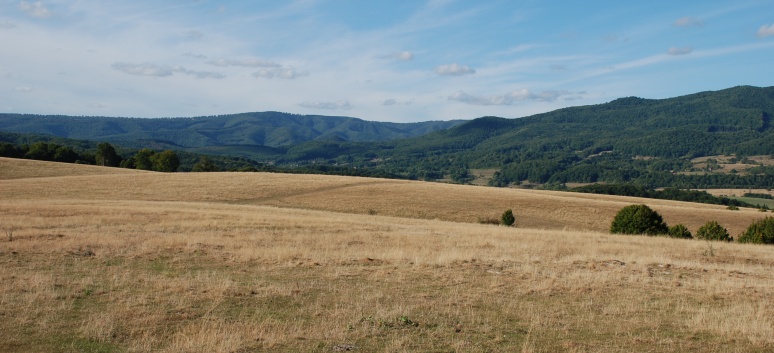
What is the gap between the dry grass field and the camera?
32.0ft

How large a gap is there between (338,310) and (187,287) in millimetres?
4314

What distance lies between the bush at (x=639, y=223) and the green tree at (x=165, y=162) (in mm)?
102784

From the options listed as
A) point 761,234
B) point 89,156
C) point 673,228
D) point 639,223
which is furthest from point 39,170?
point 761,234

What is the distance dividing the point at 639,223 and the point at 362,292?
32.9 meters

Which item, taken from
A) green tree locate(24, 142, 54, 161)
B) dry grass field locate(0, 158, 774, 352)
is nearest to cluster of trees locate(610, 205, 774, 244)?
dry grass field locate(0, 158, 774, 352)

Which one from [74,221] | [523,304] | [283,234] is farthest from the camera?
[74,221]

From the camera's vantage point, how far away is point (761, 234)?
120ft

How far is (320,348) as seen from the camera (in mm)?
9227

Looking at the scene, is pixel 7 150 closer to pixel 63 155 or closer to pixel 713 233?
pixel 63 155

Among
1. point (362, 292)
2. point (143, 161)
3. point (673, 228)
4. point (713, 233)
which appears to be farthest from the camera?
point (143, 161)

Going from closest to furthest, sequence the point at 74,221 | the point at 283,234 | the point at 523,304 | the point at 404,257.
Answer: the point at 523,304 < the point at 404,257 < the point at 283,234 < the point at 74,221

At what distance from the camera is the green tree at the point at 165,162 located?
120938 millimetres

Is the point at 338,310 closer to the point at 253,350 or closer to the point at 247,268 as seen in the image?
the point at 253,350

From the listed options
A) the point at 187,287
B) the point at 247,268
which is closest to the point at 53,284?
the point at 187,287
